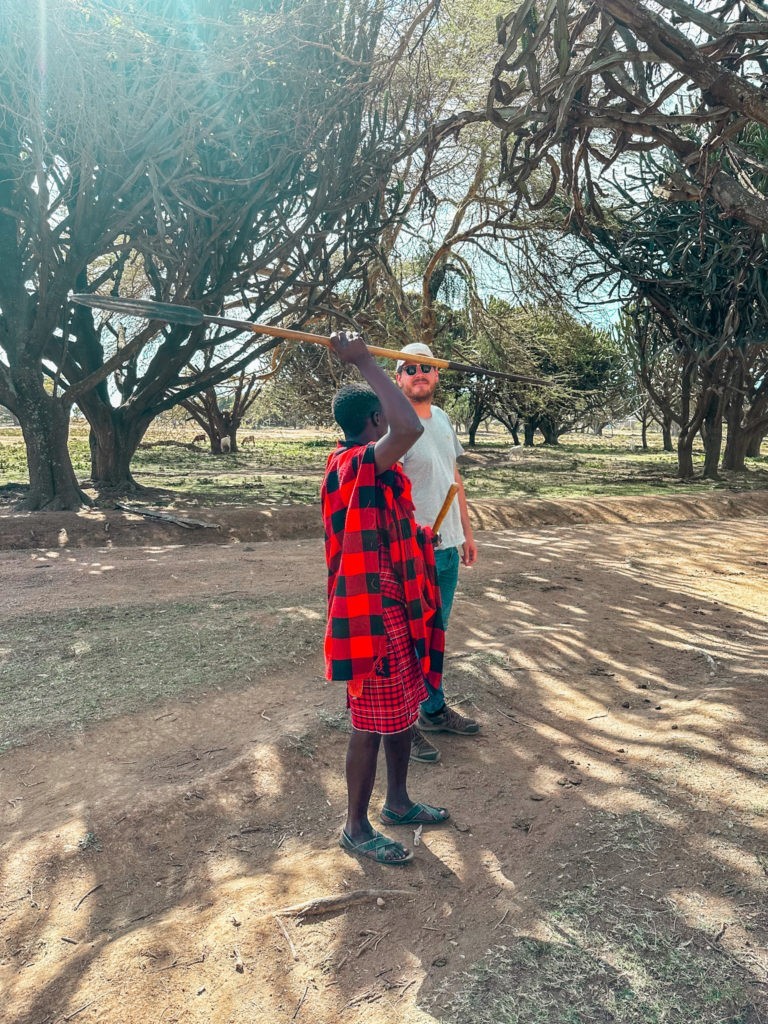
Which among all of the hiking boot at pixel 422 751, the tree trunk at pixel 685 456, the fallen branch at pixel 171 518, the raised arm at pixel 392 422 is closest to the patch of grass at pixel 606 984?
the hiking boot at pixel 422 751

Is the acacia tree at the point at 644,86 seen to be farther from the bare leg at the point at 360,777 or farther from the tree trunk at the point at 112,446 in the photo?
the tree trunk at the point at 112,446

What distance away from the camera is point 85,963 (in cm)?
251

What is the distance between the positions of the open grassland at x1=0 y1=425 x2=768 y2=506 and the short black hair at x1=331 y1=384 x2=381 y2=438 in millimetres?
10006

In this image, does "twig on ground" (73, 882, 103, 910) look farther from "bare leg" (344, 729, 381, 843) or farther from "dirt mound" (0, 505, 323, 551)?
"dirt mound" (0, 505, 323, 551)

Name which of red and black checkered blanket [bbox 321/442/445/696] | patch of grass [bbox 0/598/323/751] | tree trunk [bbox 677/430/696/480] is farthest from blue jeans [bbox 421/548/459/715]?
tree trunk [bbox 677/430/696/480]

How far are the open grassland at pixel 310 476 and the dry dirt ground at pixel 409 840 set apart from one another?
862 cm

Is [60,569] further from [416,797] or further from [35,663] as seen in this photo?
[416,797]

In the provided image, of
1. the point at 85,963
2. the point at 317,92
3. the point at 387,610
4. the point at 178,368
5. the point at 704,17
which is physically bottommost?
the point at 85,963

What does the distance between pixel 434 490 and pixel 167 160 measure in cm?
926

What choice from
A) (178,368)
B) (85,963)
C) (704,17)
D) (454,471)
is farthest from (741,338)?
(85,963)

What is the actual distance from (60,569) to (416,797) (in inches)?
228

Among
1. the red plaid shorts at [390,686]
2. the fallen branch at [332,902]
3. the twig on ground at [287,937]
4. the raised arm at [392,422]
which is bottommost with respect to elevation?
the twig on ground at [287,937]

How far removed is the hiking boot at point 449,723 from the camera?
3.96m

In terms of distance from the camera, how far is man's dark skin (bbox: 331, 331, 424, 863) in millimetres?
2656
